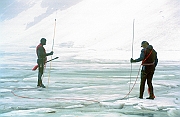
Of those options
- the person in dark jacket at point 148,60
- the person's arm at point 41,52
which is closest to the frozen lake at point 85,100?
the person in dark jacket at point 148,60

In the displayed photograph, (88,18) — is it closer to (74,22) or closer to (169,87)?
(74,22)

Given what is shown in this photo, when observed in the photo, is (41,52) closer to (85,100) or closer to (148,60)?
(85,100)

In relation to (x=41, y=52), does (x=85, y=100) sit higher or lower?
lower

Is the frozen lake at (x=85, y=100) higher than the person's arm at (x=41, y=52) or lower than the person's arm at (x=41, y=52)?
lower

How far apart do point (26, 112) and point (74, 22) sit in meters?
30.4

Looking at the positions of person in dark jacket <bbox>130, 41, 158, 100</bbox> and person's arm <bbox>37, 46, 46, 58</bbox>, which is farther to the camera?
person's arm <bbox>37, 46, 46, 58</bbox>

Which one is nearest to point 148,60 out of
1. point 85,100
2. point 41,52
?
point 85,100

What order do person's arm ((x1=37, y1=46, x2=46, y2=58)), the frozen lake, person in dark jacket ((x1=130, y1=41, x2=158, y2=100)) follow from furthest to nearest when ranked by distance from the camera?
person's arm ((x1=37, y1=46, x2=46, y2=58)) < person in dark jacket ((x1=130, y1=41, x2=158, y2=100)) < the frozen lake

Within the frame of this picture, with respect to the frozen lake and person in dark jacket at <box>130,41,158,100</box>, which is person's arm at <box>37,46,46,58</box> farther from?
person in dark jacket at <box>130,41,158,100</box>

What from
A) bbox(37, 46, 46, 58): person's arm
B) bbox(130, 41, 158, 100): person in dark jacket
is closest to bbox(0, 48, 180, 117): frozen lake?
bbox(130, 41, 158, 100): person in dark jacket

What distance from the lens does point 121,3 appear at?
40.3 m

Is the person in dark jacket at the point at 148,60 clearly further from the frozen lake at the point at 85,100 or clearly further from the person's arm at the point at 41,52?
the person's arm at the point at 41,52

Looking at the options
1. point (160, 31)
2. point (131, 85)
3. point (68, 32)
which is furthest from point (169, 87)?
point (68, 32)

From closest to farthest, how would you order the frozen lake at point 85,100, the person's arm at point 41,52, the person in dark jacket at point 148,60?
1. the frozen lake at point 85,100
2. the person in dark jacket at point 148,60
3. the person's arm at point 41,52
